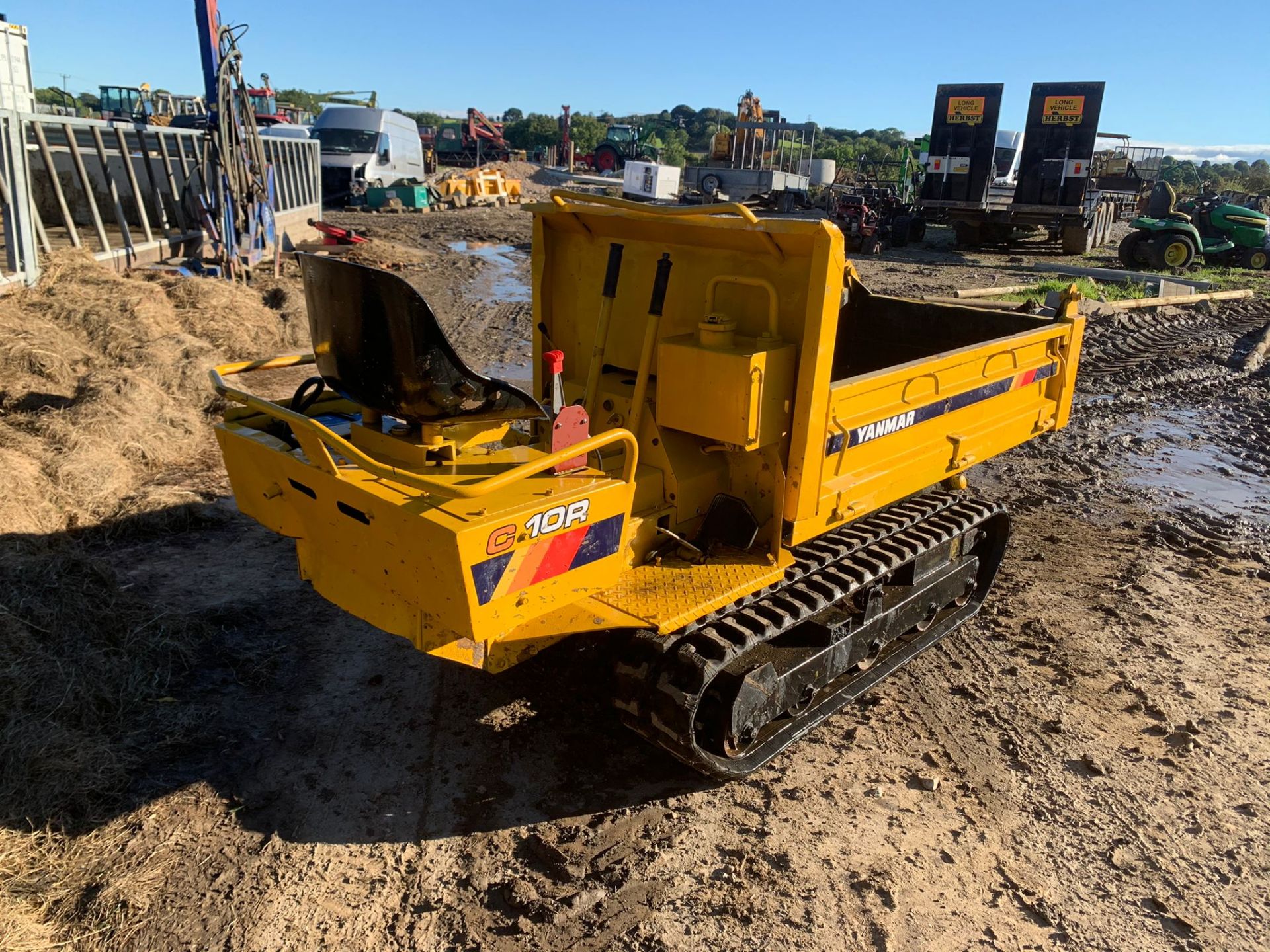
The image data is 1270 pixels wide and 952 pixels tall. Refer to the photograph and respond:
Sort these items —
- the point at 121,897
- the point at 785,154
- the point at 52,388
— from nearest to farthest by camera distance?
the point at 121,897 < the point at 52,388 < the point at 785,154

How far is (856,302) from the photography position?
5.66 metres

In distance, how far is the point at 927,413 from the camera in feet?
13.8

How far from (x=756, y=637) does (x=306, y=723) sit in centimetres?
194

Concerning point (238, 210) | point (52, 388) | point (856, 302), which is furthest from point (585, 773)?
point (238, 210)

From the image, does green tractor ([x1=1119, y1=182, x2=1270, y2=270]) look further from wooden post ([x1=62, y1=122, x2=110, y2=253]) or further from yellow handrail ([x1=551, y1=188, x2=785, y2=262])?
yellow handrail ([x1=551, y1=188, x2=785, y2=262])

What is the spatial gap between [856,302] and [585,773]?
332cm

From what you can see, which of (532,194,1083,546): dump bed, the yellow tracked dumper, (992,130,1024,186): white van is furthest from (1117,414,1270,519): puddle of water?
(992,130,1024,186): white van

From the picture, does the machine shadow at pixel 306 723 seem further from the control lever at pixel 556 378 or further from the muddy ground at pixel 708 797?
the control lever at pixel 556 378

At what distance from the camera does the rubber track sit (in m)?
3.30

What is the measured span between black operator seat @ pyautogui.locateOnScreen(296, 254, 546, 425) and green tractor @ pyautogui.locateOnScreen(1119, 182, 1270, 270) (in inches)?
748

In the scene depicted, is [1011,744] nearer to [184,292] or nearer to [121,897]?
[121,897]

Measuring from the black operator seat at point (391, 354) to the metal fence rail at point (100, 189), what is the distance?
7063 mm

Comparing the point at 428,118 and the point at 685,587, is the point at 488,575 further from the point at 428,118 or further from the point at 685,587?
the point at 428,118

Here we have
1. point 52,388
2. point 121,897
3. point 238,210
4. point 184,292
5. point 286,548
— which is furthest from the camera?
point 238,210
